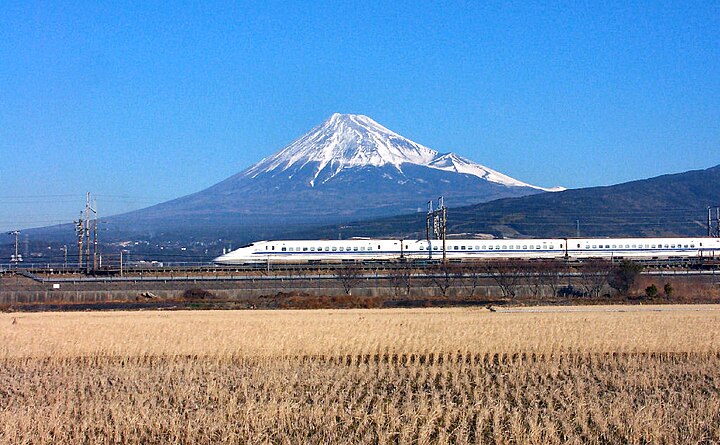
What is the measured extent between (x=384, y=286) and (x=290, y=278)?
590 centimetres

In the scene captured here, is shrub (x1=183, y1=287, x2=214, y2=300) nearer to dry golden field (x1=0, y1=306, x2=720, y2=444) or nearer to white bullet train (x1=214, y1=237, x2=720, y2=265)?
white bullet train (x1=214, y1=237, x2=720, y2=265)

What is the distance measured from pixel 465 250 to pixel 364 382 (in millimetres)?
58541

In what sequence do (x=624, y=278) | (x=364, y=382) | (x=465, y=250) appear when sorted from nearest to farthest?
1. (x=364, y=382)
2. (x=624, y=278)
3. (x=465, y=250)

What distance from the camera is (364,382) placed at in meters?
16.5

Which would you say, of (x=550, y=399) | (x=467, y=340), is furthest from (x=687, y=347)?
(x=550, y=399)

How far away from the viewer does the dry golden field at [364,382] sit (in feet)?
41.2

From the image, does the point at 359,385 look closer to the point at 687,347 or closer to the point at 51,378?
the point at 51,378

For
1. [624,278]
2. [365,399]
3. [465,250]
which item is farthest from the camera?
[465,250]

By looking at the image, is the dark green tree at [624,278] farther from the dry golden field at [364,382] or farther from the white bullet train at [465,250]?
the dry golden field at [364,382]

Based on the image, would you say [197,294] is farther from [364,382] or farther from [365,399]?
[365,399]

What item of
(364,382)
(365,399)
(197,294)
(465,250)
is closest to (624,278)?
(197,294)

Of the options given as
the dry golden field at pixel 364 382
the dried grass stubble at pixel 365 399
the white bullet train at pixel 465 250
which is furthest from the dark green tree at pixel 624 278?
the dried grass stubble at pixel 365 399

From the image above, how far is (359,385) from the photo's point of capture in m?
16.2

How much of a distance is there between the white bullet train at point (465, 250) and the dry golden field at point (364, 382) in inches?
1727
